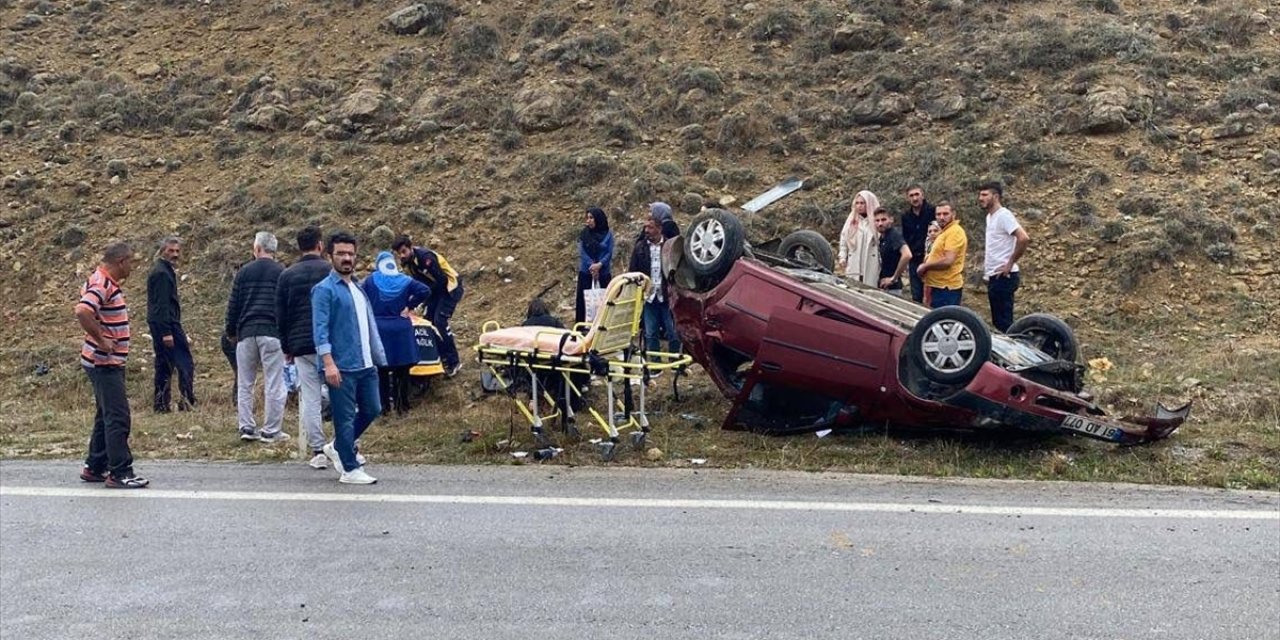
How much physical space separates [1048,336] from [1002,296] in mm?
1111

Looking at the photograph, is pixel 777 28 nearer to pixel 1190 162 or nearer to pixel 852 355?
pixel 1190 162

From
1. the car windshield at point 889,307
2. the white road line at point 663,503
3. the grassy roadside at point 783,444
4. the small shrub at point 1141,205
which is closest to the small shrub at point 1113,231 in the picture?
the small shrub at point 1141,205

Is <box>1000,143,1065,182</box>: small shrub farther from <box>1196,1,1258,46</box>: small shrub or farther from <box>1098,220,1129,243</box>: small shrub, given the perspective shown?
<box>1196,1,1258,46</box>: small shrub

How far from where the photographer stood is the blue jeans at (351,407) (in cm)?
670

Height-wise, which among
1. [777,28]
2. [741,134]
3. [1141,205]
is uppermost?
[777,28]

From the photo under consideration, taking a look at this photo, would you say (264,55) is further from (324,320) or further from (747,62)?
(324,320)

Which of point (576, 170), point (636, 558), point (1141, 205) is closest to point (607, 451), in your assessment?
point (636, 558)

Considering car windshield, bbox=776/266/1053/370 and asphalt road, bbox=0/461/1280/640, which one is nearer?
asphalt road, bbox=0/461/1280/640

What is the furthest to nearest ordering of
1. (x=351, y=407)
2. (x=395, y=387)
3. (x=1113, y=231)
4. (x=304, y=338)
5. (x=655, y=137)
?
(x=655, y=137) < (x=1113, y=231) < (x=395, y=387) < (x=304, y=338) < (x=351, y=407)

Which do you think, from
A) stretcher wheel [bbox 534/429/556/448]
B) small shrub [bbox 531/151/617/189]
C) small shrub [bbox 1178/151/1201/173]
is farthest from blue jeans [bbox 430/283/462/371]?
small shrub [bbox 1178/151/1201/173]

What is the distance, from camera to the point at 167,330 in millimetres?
9812

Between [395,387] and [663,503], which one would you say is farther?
[395,387]

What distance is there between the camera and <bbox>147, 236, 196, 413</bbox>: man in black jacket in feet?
31.8

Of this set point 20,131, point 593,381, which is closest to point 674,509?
point 593,381
